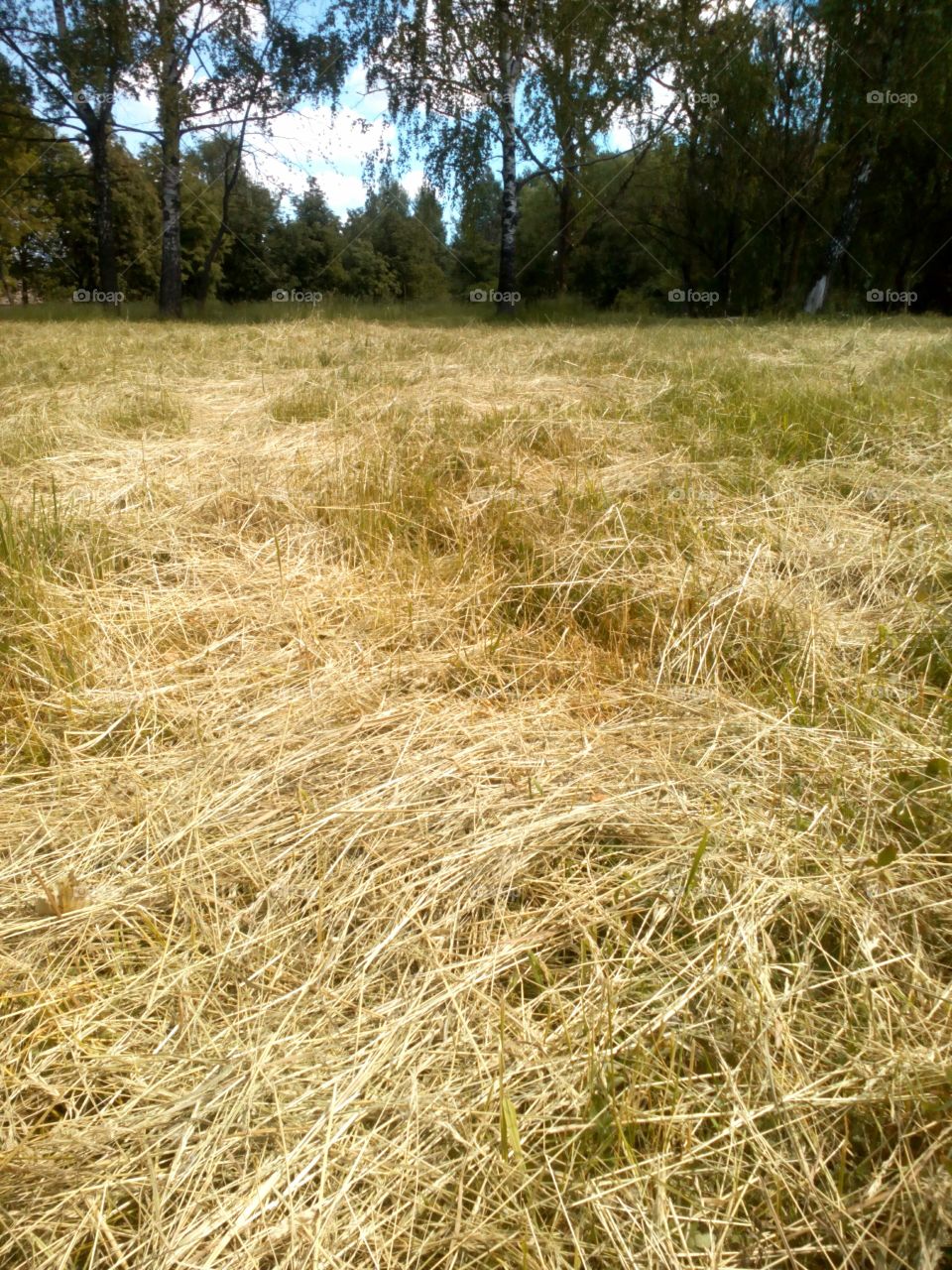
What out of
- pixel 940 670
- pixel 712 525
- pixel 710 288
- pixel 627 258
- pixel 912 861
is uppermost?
pixel 627 258

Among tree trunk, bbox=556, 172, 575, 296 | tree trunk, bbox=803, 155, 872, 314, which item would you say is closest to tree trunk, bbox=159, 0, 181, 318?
tree trunk, bbox=556, 172, 575, 296

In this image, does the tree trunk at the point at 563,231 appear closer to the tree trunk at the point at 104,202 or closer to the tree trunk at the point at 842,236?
the tree trunk at the point at 842,236

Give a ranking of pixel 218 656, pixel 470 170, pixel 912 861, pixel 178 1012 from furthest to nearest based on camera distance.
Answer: pixel 470 170, pixel 218 656, pixel 912 861, pixel 178 1012

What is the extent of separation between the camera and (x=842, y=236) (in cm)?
1333

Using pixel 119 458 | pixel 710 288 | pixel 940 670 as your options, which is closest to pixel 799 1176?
pixel 940 670

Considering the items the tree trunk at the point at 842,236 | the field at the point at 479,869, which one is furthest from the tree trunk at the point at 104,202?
the tree trunk at the point at 842,236

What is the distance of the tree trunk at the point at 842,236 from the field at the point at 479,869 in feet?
44.1

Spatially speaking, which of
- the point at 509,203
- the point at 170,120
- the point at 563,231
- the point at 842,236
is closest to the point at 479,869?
the point at 170,120

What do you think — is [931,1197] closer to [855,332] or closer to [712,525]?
[712,525]

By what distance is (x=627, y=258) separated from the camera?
19828mm

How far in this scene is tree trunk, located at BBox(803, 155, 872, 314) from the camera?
12538 mm

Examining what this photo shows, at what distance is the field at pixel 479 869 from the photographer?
30.5 inches

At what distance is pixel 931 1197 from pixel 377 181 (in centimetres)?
1411

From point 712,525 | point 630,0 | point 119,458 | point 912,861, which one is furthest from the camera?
point 630,0
